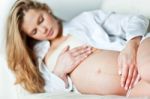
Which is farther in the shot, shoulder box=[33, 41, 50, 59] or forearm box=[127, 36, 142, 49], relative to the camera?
shoulder box=[33, 41, 50, 59]

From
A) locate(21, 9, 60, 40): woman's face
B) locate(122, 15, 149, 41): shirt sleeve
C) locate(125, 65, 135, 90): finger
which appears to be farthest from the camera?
locate(21, 9, 60, 40): woman's face

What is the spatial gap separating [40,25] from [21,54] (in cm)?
16

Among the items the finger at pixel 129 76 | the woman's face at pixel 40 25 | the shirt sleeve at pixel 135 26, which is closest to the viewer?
the finger at pixel 129 76

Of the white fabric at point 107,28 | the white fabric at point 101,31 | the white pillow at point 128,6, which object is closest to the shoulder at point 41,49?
the white fabric at point 101,31

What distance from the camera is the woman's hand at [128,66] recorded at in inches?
52.9

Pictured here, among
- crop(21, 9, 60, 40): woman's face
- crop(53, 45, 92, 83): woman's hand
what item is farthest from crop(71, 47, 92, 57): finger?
crop(21, 9, 60, 40): woman's face

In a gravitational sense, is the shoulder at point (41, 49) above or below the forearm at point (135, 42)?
above

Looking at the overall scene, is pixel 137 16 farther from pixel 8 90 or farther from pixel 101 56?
pixel 8 90

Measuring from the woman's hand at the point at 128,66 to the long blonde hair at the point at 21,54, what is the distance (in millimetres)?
392

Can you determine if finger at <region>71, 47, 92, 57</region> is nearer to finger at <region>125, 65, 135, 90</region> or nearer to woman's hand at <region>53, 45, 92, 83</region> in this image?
woman's hand at <region>53, 45, 92, 83</region>

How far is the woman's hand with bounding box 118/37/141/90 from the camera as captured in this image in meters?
1.34

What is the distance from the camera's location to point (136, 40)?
1.47 metres

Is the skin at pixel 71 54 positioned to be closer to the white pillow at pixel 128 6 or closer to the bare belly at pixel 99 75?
the bare belly at pixel 99 75

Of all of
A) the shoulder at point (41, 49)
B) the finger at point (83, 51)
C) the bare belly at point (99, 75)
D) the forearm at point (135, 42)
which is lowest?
the bare belly at point (99, 75)
